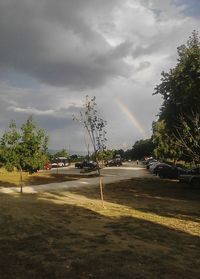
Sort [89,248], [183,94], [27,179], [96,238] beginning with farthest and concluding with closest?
[27,179]
[183,94]
[96,238]
[89,248]

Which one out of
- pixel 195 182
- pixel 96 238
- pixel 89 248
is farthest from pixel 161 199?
pixel 89 248

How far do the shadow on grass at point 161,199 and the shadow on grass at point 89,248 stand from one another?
13.4 ft

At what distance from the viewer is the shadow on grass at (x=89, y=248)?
34.3ft

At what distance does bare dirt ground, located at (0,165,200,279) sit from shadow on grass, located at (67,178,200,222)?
64 mm

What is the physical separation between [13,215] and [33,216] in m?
0.89

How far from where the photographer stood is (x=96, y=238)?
48.0 feet

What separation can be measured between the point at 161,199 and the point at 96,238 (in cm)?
1500

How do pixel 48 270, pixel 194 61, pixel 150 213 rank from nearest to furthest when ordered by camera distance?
pixel 48 270 → pixel 150 213 → pixel 194 61

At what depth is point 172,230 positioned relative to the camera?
17.2 meters

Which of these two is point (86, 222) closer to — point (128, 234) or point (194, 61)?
point (128, 234)

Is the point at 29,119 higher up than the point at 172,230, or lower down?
higher up

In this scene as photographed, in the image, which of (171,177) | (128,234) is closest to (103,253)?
(128,234)

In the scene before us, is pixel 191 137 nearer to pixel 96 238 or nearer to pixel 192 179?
pixel 192 179

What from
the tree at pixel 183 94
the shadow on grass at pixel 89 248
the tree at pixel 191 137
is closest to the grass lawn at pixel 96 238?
the shadow on grass at pixel 89 248
